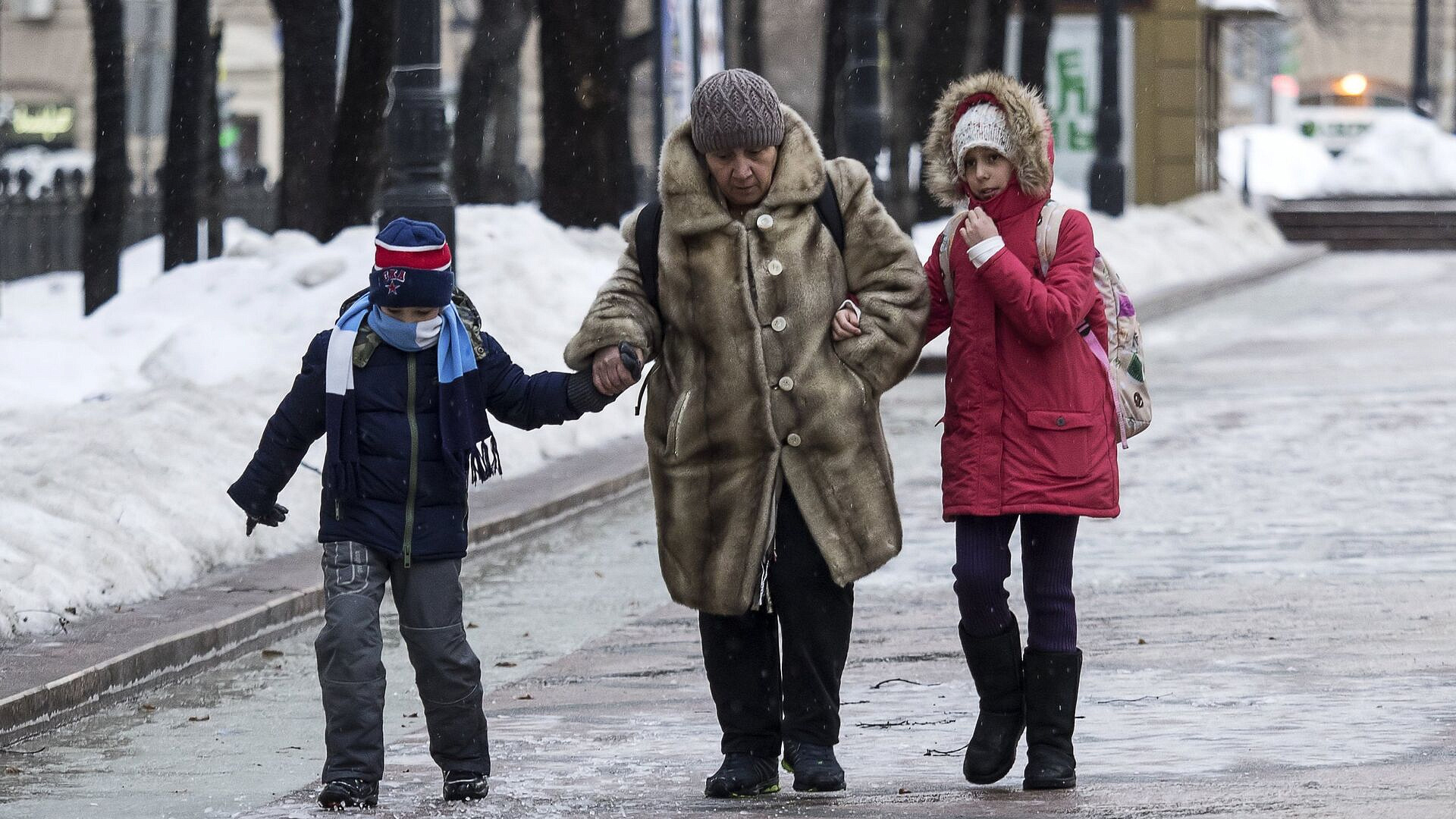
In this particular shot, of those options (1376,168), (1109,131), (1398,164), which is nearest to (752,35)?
(1109,131)

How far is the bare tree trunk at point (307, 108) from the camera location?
20.3 meters

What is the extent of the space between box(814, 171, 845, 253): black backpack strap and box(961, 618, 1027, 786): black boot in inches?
38.1

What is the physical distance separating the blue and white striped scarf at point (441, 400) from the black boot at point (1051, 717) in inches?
55.6

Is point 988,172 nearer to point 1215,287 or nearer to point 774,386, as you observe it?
point 774,386

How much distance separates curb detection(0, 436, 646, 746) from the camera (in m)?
7.05

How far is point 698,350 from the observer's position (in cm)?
569

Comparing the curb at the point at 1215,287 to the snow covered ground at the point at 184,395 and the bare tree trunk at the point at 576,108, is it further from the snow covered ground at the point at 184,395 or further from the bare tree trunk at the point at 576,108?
the bare tree trunk at the point at 576,108

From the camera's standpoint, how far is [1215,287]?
29.8 metres

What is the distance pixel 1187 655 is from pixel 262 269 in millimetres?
11249

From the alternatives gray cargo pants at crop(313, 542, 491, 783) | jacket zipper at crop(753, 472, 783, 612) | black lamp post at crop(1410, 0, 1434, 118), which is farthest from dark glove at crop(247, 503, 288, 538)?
black lamp post at crop(1410, 0, 1434, 118)

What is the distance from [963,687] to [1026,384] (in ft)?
6.06

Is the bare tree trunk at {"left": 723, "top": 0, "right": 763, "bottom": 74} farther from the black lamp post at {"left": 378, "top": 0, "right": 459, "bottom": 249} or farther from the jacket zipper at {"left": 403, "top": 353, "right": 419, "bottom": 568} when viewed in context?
the jacket zipper at {"left": 403, "top": 353, "right": 419, "bottom": 568}

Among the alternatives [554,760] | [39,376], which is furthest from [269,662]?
[39,376]

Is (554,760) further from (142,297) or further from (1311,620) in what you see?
(142,297)
